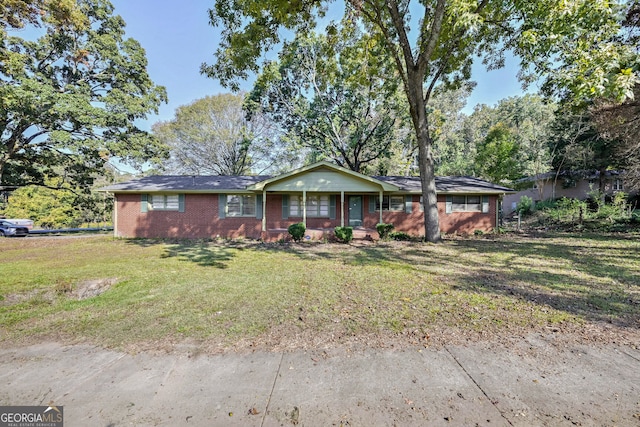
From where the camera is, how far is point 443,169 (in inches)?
1294

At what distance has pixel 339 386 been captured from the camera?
259 centimetres

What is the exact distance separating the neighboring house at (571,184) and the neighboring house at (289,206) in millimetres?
10583

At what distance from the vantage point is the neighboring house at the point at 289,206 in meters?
13.9

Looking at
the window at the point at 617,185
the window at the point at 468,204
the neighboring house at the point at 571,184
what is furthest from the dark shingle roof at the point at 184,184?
the window at the point at 617,185

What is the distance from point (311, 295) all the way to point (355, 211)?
415 inches

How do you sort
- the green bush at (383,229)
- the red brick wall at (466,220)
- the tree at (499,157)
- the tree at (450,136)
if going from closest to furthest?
1. the green bush at (383,229)
2. the red brick wall at (466,220)
3. the tree at (499,157)
4. the tree at (450,136)

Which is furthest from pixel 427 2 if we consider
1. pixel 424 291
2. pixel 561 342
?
pixel 561 342

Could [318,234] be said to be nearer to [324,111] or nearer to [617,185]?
[324,111]

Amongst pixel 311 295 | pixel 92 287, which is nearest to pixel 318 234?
pixel 311 295

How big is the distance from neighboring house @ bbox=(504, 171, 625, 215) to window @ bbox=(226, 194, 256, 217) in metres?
20.5

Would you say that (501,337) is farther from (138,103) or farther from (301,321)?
(138,103)

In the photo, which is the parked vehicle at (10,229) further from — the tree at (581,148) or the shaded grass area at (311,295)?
the tree at (581,148)

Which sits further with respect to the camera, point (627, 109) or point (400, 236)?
point (400, 236)

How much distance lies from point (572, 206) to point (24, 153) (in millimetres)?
33179
